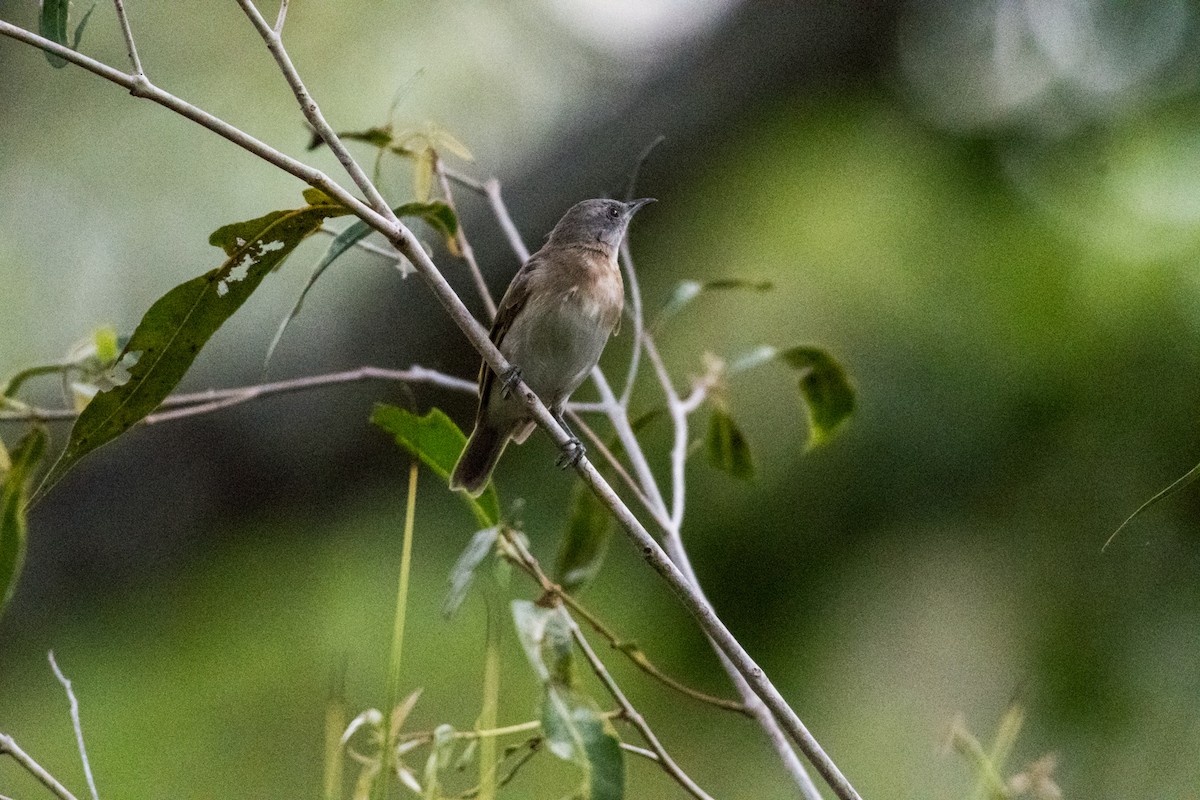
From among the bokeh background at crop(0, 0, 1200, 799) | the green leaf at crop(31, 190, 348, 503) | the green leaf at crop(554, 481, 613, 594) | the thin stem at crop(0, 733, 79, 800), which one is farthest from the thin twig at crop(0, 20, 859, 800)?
the bokeh background at crop(0, 0, 1200, 799)

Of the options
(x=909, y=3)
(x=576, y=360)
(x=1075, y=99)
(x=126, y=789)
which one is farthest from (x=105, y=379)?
(x=1075, y=99)

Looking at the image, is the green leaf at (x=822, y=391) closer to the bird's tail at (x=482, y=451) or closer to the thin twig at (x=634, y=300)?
the thin twig at (x=634, y=300)

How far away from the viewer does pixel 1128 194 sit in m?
3.55

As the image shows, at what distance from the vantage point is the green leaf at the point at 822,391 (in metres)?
2.62

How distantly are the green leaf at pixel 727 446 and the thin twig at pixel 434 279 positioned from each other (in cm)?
90

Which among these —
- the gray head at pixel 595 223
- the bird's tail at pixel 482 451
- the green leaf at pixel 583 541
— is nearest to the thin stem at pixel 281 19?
the green leaf at pixel 583 541

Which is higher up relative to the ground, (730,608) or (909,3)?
(909,3)

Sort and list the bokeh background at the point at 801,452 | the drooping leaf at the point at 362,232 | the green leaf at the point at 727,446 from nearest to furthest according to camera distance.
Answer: the drooping leaf at the point at 362,232, the green leaf at the point at 727,446, the bokeh background at the point at 801,452

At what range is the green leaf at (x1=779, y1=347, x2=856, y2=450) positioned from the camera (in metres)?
2.62

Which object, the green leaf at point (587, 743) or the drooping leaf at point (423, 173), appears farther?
the drooping leaf at point (423, 173)

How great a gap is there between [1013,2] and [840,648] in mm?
2468

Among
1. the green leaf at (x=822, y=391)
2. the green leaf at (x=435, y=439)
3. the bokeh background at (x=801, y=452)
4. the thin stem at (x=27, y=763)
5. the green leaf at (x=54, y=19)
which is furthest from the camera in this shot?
the bokeh background at (x=801, y=452)

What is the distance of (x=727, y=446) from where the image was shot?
253 cm

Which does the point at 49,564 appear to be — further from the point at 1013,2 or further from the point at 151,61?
the point at 1013,2
